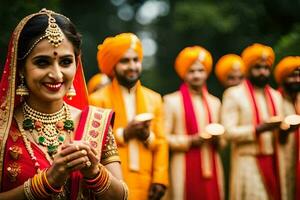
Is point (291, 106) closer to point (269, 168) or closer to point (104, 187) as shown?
point (269, 168)

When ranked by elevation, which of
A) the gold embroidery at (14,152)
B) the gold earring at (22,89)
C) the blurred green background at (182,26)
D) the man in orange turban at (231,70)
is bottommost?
the gold embroidery at (14,152)

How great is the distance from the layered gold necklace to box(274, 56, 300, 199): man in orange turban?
14.0ft

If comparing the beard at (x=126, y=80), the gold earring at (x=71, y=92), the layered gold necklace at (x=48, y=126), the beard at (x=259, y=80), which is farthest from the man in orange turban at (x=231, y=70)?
the layered gold necklace at (x=48, y=126)

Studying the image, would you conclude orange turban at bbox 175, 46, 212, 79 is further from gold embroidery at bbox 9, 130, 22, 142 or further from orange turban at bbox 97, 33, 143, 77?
gold embroidery at bbox 9, 130, 22, 142

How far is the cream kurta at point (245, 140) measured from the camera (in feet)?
24.5

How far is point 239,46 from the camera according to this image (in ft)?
57.0

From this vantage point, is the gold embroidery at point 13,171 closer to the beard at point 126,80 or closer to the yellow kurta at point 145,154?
the yellow kurta at point 145,154

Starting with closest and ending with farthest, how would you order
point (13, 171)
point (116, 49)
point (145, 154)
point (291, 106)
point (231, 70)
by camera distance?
point (13, 171)
point (145, 154)
point (116, 49)
point (291, 106)
point (231, 70)

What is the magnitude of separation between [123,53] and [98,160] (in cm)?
348

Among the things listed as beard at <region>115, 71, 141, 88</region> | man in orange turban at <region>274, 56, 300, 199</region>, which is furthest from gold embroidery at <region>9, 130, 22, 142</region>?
man in orange turban at <region>274, 56, 300, 199</region>

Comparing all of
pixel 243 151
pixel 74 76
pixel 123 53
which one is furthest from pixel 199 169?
pixel 74 76

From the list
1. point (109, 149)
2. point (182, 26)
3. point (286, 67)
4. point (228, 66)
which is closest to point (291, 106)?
point (286, 67)

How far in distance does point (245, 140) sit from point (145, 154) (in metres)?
1.39

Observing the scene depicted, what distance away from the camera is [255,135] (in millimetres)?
7379
